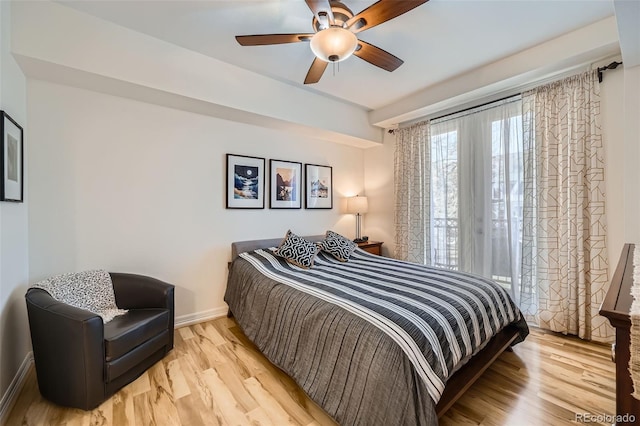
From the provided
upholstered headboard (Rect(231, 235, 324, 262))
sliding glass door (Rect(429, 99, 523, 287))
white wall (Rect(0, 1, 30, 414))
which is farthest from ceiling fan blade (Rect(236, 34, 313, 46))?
sliding glass door (Rect(429, 99, 523, 287))

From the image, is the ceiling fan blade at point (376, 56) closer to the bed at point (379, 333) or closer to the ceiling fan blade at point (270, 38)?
the ceiling fan blade at point (270, 38)

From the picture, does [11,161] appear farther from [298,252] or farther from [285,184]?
[285,184]

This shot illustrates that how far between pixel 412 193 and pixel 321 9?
2.69m

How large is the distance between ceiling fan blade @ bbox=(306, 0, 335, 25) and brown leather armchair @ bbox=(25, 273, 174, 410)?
7.67 ft

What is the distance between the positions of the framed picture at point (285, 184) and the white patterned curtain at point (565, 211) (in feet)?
8.71

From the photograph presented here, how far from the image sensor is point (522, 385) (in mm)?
1844

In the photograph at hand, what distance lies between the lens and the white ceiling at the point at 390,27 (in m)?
1.97

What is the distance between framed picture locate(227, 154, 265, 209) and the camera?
3139 mm

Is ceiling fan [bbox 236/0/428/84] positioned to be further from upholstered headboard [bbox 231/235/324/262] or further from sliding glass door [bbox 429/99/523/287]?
upholstered headboard [bbox 231/235/324/262]

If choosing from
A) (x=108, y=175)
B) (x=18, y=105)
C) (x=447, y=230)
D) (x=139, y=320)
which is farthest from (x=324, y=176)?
(x=18, y=105)

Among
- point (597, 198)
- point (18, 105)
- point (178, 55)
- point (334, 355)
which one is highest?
point (178, 55)

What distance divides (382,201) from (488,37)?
8.00ft

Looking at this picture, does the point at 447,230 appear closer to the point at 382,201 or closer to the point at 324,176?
the point at 382,201

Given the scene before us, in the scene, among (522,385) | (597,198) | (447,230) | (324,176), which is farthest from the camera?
(324,176)
